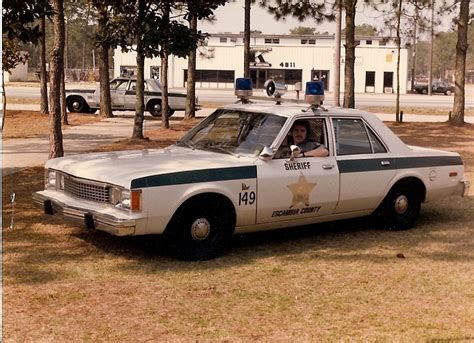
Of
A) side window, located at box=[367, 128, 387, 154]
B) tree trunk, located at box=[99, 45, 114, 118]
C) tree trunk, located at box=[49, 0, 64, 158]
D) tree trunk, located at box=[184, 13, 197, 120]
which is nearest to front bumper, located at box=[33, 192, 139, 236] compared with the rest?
side window, located at box=[367, 128, 387, 154]

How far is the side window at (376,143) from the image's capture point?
25.5 feet

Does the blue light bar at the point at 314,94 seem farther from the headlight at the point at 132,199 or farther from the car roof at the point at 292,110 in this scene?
the headlight at the point at 132,199

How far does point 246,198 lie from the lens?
21.7ft

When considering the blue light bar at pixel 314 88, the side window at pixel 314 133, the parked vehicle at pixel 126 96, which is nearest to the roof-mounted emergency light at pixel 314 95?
the blue light bar at pixel 314 88

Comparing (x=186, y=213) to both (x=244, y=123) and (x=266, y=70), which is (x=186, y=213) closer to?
(x=244, y=123)

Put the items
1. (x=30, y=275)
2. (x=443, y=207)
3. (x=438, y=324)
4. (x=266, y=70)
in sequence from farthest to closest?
(x=266, y=70) < (x=443, y=207) < (x=30, y=275) < (x=438, y=324)

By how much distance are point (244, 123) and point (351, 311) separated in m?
2.67

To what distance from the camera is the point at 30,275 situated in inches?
231

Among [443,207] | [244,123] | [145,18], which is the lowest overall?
[443,207]

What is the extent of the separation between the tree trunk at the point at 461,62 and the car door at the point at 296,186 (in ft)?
61.2

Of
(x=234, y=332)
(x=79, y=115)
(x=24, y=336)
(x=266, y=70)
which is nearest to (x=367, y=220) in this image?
(x=234, y=332)

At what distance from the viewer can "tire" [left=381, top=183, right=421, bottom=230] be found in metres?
7.91

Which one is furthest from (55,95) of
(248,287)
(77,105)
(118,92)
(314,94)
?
(77,105)

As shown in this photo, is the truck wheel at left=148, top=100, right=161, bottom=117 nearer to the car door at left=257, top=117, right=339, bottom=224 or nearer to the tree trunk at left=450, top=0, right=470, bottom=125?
the tree trunk at left=450, top=0, right=470, bottom=125
